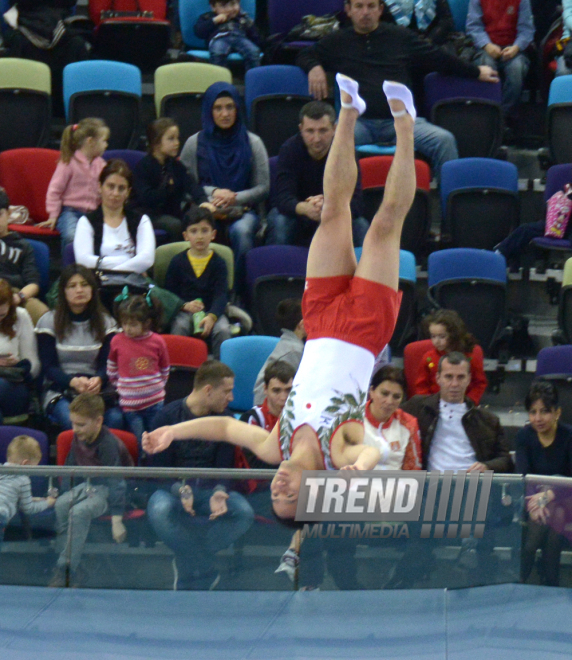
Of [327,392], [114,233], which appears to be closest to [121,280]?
[114,233]

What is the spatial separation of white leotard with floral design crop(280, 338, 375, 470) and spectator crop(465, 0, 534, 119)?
423 centimetres

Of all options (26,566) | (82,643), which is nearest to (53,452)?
(26,566)

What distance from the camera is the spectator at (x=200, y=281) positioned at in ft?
20.4

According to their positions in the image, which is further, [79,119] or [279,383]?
[79,119]

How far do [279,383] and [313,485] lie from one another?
911 millimetres

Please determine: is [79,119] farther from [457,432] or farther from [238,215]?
[457,432]

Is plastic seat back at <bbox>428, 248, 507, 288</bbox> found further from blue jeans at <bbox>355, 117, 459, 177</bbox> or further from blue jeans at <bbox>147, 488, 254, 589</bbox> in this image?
blue jeans at <bbox>147, 488, 254, 589</bbox>

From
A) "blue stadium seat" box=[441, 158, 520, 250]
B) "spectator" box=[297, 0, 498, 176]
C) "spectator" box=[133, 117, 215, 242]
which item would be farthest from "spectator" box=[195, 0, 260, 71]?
"blue stadium seat" box=[441, 158, 520, 250]

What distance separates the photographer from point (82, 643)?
449cm

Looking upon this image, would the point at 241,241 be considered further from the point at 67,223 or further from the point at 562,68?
the point at 562,68

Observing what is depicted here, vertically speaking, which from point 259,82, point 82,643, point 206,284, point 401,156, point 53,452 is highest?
point 259,82

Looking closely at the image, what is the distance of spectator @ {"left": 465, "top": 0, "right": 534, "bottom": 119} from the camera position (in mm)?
7941

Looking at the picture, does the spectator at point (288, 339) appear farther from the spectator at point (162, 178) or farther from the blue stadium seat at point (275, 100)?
the blue stadium seat at point (275, 100)

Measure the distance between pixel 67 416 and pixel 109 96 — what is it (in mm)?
2783
